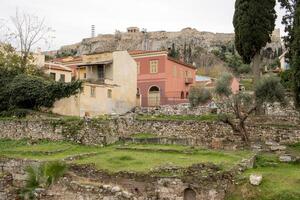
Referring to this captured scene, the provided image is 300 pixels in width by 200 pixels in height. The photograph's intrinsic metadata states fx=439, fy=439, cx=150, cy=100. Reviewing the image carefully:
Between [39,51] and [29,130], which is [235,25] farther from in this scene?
[39,51]

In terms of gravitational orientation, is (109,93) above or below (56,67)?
below

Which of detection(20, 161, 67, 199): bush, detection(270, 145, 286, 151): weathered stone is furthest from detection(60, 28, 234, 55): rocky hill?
detection(20, 161, 67, 199): bush

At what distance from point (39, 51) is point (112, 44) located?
8093cm

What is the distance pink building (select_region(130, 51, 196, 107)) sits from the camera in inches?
1839

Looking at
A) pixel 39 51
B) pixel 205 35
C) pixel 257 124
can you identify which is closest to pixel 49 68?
pixel 39 51

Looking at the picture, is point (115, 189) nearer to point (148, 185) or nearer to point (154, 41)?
point (148, 185)

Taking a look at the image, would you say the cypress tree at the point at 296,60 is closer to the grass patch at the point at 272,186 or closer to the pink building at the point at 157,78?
the grass patch at the point at 272,186

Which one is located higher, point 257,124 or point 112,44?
point 112,44

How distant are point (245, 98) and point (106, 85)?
16.2 meters

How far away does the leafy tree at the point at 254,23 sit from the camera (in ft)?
99.7

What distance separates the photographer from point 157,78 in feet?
155

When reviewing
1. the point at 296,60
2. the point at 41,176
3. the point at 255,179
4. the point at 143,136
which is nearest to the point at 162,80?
the point at 143,136

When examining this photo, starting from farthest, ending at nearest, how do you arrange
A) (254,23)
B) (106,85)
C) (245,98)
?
(106,85), (254,23), (245,98)

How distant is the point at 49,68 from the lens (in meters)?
43.0
